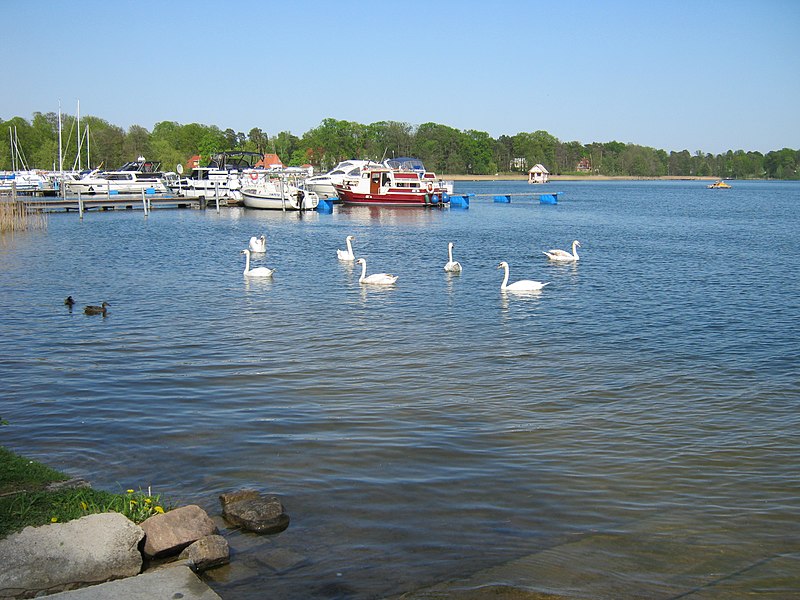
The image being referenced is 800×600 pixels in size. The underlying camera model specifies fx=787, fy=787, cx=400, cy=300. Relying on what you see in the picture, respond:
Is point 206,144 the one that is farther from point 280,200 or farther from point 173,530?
point 173,530

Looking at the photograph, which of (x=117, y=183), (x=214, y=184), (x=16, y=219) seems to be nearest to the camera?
(x=16, y=219)

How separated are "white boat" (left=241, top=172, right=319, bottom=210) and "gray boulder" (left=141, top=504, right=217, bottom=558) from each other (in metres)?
53.6

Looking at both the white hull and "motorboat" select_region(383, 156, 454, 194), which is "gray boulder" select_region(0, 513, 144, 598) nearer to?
the white hull

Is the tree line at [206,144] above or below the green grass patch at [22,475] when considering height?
above

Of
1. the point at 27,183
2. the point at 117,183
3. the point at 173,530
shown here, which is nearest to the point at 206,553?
the point at 173,530

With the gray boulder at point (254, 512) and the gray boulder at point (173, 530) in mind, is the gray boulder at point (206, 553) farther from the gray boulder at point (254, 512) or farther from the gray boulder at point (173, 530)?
the gray boulder at point (254, 512)

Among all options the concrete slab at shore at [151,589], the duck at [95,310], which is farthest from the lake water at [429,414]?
the concrete slab at shore at [151,589]

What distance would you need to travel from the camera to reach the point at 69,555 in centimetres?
599

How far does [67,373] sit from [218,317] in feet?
17.7

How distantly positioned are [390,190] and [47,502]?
59.1m

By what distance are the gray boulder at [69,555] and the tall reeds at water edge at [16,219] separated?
119ft

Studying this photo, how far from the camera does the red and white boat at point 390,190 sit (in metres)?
64.9

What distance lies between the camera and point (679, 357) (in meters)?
14.5

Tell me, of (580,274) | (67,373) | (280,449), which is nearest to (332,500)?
(280,449)
